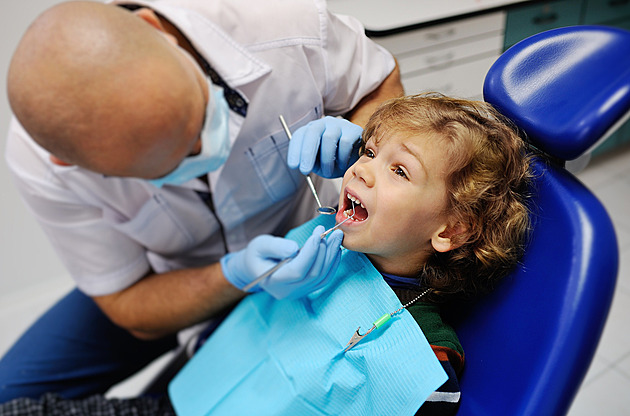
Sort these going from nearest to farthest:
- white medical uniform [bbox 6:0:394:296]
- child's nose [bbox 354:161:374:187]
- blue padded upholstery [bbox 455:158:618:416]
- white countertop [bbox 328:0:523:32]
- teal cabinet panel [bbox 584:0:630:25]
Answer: blue padded upholstery [bbox 455:158:618:416], child's nose [bbox 354:161:374:187], white medical uniform [bbox 6:0:394:296], white countertop [bbox 328:0:523:32], teal cabinet panel [bbox 584:0:630:25]

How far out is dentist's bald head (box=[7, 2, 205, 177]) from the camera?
881mm

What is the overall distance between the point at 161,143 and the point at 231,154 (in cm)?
31

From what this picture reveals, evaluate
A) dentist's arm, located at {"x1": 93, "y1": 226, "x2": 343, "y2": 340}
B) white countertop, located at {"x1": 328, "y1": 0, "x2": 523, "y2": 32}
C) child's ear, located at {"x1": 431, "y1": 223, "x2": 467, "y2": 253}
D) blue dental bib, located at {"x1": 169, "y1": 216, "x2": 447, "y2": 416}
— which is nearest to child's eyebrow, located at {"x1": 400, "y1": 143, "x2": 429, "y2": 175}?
child's ear, located at {"x1": 431, "y1": 223, "x2": 467, "y2": 253}

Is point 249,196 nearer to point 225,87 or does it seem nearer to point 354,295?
point 225,87

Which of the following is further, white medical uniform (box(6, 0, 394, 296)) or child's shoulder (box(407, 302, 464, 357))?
white medical uniform (box(6, 0, 394, 296))

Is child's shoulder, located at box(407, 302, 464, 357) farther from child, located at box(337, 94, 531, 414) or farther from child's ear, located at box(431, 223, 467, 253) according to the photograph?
child's ear, located at box(431, 223, 467, 253)

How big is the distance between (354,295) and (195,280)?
0.50m

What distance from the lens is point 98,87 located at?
34.9 inches

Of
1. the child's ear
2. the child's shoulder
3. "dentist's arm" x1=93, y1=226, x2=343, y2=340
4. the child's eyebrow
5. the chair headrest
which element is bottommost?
"dentist's arm" x1=93, y1=226, x2=343, y2=340

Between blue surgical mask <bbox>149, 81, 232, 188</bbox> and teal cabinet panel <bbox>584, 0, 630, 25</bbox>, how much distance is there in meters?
2.08

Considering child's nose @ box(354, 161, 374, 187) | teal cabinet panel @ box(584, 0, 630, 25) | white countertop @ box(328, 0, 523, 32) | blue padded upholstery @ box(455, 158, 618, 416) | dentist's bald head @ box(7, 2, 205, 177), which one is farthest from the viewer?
teal cabinet panel @ box(584, 0, 630, 25)

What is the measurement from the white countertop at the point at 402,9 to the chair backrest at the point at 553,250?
1200 millimetres

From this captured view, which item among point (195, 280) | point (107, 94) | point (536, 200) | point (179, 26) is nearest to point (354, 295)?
point (536, 200)

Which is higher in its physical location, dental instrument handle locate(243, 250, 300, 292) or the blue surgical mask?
the blue surgical mask
